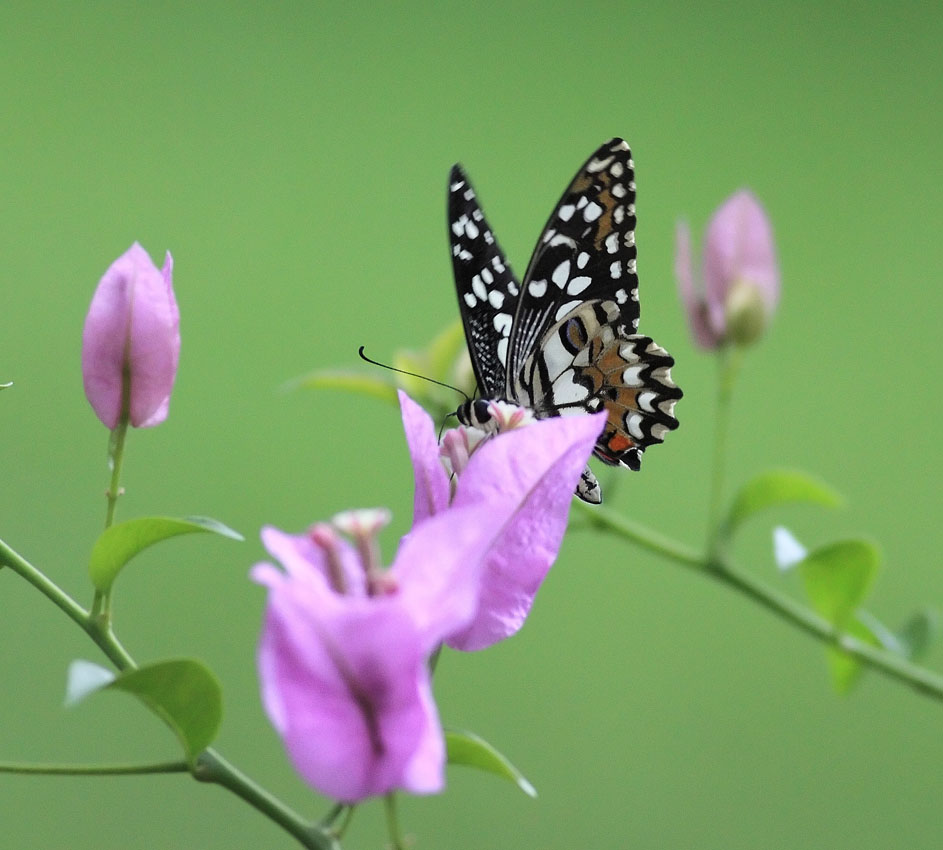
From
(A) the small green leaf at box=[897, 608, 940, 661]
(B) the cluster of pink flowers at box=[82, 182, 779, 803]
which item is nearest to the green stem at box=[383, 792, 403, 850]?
(B) the cluster of pink flowers at box=[82, 182, 779, 803]

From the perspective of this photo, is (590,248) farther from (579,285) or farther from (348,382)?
(348,382)

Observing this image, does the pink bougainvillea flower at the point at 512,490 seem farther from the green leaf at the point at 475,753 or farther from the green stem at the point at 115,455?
the green stem at the point at 115,455

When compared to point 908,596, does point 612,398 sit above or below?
above

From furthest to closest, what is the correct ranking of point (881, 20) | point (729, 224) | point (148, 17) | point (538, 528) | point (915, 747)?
point (881, 20)
point (148, 17)
point (915, 747)
point (729, 224)
point (538, 528)

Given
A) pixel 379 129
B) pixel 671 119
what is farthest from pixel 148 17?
pixel 671 119

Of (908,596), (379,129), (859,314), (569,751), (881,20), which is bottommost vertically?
(569,751)

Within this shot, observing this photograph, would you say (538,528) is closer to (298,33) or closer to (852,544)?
(852,544)
